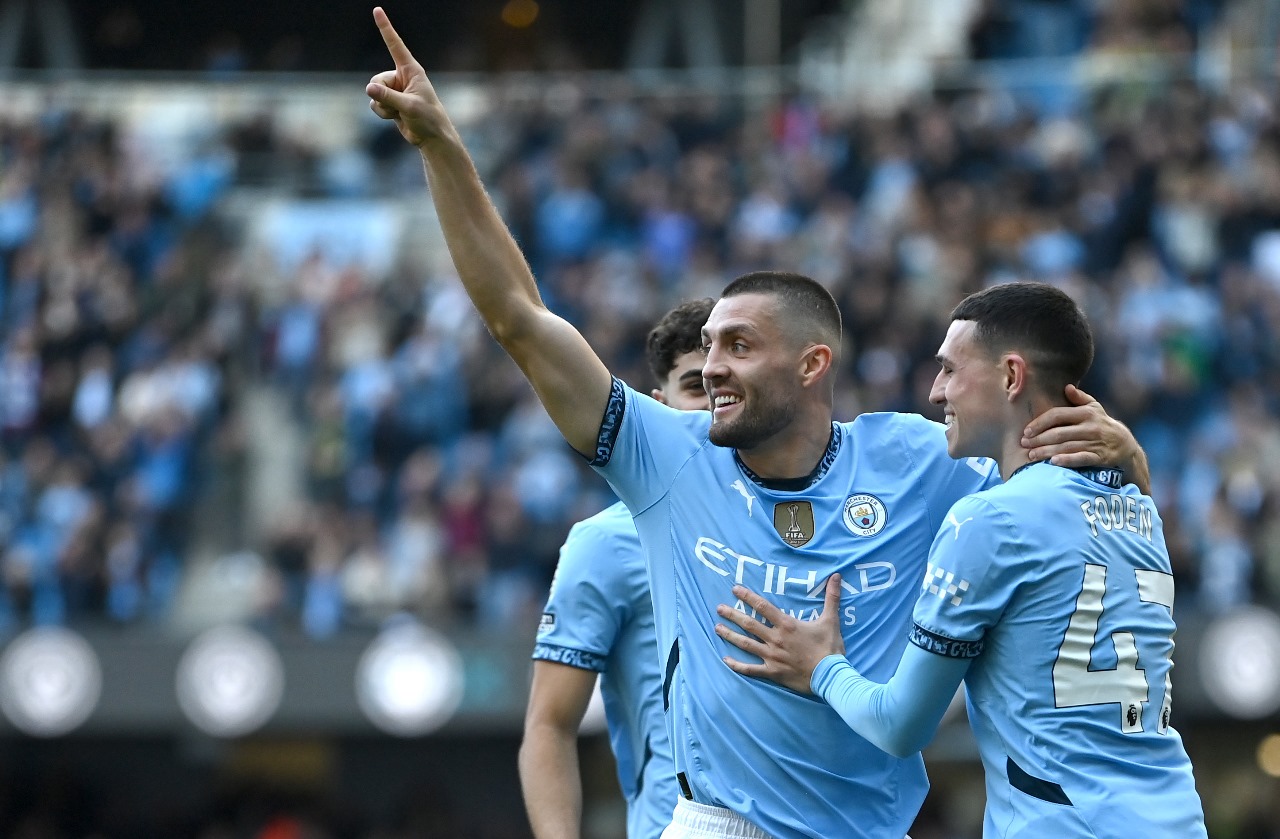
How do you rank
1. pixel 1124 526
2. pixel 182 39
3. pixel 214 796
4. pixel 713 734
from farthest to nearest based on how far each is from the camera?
pixel 182 39
pixel 214 796
pixel 713 734
pixel 1124 526

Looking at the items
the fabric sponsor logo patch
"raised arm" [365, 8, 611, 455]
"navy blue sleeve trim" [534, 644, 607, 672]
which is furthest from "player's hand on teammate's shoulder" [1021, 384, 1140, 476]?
"navy blue sleeve trim" [534, 644, 607, 672]

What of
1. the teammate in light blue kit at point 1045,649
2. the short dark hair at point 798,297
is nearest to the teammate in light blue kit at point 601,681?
the short dark hair at point 798,297

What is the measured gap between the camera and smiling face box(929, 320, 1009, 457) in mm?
4074

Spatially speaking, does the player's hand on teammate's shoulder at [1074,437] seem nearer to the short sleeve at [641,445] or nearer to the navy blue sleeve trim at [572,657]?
the short sleeve at [641,445]

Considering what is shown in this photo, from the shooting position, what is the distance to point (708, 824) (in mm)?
4340

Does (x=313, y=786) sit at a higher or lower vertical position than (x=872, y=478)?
lower

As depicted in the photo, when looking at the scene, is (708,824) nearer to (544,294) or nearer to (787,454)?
(787,454)

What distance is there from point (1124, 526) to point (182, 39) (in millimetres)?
25079

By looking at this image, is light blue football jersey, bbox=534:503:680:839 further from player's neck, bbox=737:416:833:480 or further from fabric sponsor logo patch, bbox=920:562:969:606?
fabric sponsor logo patch, bbox=920:562:969:606

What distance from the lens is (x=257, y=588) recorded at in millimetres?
14695

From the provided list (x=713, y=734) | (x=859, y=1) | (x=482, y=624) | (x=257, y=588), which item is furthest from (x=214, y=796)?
(x=859, y=1)

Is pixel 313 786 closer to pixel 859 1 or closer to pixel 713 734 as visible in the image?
pixel 713 734

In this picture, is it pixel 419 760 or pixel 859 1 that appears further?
pixel 859 1

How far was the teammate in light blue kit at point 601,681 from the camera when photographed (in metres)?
4.93
